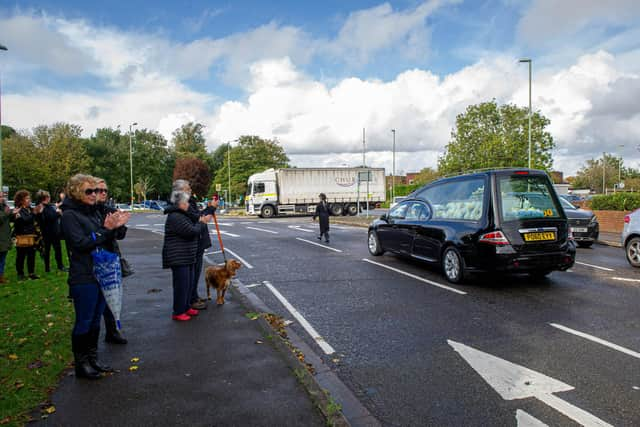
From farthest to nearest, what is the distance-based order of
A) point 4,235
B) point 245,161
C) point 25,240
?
point 245,161, point 25,240, point 4,235

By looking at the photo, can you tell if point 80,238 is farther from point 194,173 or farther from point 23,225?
point 194,173

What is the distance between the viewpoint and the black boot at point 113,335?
5.07 metres

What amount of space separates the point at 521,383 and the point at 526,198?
4.42m

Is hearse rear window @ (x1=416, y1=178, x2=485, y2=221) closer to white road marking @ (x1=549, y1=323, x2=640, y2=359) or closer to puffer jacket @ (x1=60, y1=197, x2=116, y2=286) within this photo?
white road marking @ (x1=549, y1=323, x2=640, y2=359)

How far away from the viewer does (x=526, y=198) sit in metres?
7.77

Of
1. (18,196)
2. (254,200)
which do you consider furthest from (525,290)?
(254,200)

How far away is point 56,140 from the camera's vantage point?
191 ft

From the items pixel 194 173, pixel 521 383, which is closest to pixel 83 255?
pixel 521 383

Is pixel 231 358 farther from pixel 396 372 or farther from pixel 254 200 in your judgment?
pixel 254 200

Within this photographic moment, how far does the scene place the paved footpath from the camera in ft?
11.1

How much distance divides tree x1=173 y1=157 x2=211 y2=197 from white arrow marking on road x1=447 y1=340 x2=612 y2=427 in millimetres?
79937

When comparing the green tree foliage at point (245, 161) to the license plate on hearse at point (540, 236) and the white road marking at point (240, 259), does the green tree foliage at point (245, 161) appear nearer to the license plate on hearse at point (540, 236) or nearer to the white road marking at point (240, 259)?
→ the white road marking at point (240, 259)

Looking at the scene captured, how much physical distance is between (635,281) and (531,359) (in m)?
5.25

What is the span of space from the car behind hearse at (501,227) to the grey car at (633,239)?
2.87 metres
